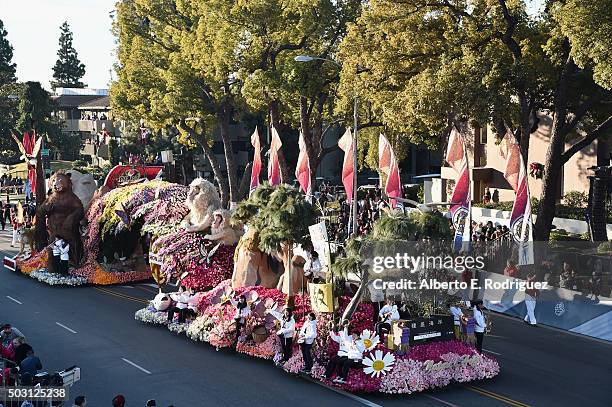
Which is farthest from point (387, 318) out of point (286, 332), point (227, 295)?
point (227, 295)

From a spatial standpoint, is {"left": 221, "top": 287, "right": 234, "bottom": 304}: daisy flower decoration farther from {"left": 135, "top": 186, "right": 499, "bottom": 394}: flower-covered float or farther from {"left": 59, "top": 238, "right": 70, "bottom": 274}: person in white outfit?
{"left": 59, "top": 238, "right": 70, "bottom": 274}: person in white outfit

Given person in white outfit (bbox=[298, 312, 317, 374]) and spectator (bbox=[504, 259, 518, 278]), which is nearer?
person in white outfit (bbox=[298, 312, 317, 374])

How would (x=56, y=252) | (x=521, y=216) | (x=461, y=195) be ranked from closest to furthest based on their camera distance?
1. (x=521, y=216)
2. (x=461, y=195)
3. (x=56, y=252)

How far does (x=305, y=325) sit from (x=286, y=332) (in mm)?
663

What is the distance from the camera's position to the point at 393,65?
31.0 meters

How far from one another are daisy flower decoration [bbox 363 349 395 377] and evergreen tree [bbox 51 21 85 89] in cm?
10605

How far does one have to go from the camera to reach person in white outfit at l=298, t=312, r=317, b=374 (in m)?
19.7

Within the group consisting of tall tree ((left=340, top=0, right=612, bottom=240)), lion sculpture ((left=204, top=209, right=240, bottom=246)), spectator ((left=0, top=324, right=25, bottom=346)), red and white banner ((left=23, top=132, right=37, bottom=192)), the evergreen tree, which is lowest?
spectator ((left=0, top=324, right=25, bottom=346))

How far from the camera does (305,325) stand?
1984 centimetres

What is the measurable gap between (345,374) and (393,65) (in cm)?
1499

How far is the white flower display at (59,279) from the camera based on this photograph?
3228 cm

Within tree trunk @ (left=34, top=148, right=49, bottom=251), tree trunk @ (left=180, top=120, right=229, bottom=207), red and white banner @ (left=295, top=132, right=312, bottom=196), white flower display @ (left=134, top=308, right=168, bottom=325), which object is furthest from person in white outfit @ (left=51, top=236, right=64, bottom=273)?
tree trunk @ (left=180, top=120, right=229, bottom=207)

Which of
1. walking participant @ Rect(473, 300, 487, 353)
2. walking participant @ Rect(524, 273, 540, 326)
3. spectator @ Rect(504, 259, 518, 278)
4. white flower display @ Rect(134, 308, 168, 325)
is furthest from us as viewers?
spectator @ Rect(504, 259, 518, 278)

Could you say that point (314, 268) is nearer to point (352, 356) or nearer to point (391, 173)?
point (352, 356)
